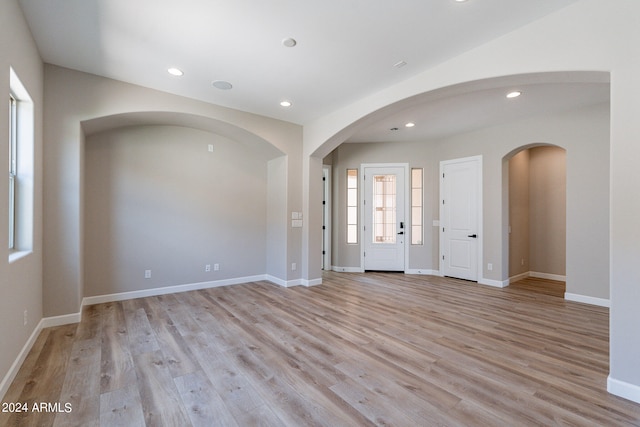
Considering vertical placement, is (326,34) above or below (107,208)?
above

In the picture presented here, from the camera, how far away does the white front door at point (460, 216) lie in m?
5.65

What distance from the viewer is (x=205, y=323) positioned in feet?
11.3

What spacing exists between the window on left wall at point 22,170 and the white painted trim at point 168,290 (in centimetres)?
166

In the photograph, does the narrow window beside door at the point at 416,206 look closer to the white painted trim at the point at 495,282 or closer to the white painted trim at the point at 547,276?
the white painted trim at the point at 495,282

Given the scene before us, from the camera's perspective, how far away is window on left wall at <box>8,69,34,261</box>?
108 inches

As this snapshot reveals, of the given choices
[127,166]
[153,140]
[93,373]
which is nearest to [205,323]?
[93,373]

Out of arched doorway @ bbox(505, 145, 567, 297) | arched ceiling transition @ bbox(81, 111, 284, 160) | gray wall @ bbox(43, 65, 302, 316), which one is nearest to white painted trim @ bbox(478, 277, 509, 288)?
arched doorway @ bbox(505, 145, 567, 297)

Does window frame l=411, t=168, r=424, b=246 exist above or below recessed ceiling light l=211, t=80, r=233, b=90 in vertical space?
below

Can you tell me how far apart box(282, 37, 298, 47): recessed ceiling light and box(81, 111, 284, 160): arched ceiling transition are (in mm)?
Answer: 2073

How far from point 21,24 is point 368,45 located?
301 centimetres

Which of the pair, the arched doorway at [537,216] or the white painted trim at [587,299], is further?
the arched doorway at [537,216]

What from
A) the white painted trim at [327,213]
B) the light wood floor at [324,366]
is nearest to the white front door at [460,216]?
the light wood floor at [324,366]

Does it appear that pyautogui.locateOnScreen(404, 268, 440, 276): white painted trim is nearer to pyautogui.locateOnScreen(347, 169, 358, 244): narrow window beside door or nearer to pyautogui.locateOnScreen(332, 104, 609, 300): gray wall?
pyautogui.locateOnScreen(332, 104, 609, 300): gray wall

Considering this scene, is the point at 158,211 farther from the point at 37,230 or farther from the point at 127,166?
the point at 37,230
